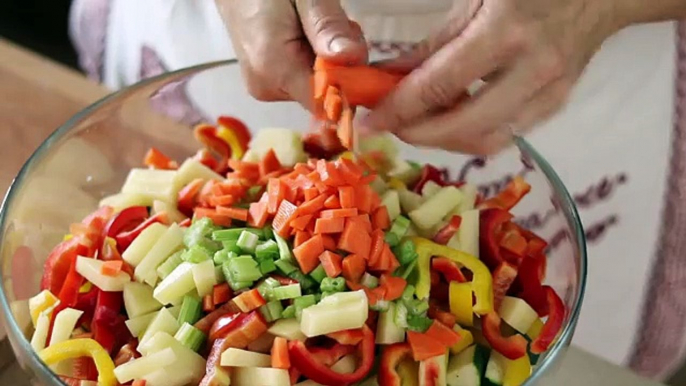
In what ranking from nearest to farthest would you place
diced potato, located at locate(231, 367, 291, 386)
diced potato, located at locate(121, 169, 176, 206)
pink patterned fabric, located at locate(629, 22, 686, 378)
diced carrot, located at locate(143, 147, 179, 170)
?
1. diced potato, located at locate(231, 367, 291, 386)
2. diced potato, located at locate(121, 169, 176, 206)
3. diced carrot, located at locate(143, 147, 179, 170)
4. pink patterned fabric, located at locate(629, 22, 686, 378)

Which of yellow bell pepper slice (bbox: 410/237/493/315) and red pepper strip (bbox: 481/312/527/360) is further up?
yellow bell pepper slice (bbox: 410/237/493/315)

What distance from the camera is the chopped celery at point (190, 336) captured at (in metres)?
0.82

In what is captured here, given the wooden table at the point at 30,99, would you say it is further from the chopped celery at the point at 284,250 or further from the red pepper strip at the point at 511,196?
the red pepper strip at the point at 511,196

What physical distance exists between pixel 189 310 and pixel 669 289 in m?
0.81

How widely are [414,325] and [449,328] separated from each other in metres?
0.04

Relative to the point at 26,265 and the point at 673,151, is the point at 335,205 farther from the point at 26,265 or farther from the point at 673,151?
the point at 673,151

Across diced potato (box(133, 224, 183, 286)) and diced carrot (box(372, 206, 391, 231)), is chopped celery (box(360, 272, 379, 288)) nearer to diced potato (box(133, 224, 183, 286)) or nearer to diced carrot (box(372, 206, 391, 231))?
diced carrot (box(372, 206, 391, 231))

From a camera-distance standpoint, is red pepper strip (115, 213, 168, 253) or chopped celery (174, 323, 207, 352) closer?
chopped celery (174, 323, 207, 352)

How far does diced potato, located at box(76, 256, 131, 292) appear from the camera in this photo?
876 millimetres

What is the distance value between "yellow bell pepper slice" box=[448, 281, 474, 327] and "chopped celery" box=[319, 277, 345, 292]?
0.38 ft

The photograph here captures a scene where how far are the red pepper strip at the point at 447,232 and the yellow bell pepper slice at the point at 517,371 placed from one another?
5.8 inches

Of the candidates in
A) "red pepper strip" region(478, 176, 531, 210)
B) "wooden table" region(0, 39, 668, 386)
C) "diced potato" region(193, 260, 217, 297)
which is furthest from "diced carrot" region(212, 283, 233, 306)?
"wooden table" region(0, 39, 668, 386)

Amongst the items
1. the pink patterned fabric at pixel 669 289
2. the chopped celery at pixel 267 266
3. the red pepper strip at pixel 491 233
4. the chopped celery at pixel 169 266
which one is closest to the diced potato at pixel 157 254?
the chopped celery at pixel 169 266

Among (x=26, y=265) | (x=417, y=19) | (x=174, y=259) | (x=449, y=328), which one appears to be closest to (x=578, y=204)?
(x=417, y=19)
